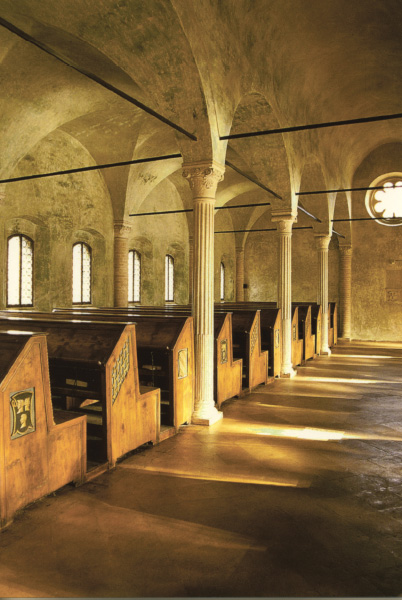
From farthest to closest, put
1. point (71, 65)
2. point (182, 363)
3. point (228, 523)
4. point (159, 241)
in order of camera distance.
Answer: point (159, 241)
point (182, 363)
point (71, 65)
point (228, 523)

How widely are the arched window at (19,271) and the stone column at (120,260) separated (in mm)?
2540

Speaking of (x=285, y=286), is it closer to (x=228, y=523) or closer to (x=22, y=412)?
(x=228, y=523)

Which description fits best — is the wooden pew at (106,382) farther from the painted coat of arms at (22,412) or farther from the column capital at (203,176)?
the column capital at (203,176)

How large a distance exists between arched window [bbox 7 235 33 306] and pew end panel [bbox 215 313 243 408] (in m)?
6.51

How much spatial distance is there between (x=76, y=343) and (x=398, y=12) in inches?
305

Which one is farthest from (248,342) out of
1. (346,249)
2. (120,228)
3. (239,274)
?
(239,274)

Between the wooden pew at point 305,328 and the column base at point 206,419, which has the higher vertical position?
the wooden pew at point 305,328

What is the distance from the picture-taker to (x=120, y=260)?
541 inches

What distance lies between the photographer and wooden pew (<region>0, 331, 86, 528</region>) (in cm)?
343

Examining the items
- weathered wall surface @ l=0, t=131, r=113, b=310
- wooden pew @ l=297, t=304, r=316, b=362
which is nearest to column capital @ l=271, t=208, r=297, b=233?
wooden pew @ l=297, t=304, r=316, b=362

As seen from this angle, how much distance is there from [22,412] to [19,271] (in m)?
8.96

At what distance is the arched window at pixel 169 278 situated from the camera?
18.2 metres

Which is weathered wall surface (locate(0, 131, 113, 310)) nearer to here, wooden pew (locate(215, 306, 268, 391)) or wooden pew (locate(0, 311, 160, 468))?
wooden pew (locate(215, 306, 268, 391))

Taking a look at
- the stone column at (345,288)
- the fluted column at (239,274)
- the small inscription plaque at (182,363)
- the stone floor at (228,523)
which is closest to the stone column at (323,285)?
the stone column at (345,288)
